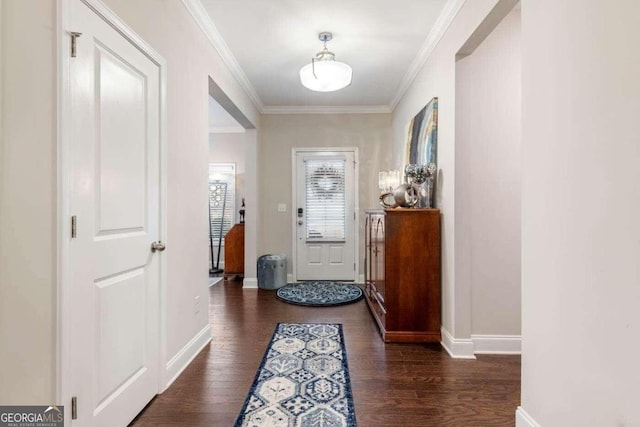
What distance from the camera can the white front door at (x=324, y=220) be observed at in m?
4.92

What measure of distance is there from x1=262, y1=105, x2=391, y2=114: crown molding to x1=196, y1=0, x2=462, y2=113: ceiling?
2.32 ft

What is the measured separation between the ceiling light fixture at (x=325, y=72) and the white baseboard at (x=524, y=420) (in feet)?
Result: 8.72

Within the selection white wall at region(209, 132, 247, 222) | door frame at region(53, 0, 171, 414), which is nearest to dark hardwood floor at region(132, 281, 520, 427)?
door frame at region(53, 0, 171, 414)

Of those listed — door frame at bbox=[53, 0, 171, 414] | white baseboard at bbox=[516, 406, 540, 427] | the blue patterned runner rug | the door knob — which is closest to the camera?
door frame at bbox=[53, 0, 171, 414]

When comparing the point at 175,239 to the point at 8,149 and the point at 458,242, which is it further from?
the point at 458,242

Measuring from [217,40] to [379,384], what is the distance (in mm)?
3009

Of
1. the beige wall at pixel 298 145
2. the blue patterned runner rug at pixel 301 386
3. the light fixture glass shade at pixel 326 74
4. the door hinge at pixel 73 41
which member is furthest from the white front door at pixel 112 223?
the beige wall at pixel 298 145

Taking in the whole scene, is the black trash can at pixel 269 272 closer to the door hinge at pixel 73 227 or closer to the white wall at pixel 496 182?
the white wall at pixel 496 182

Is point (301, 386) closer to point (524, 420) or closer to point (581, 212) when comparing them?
point (524, 420)

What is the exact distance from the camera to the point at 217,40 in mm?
2789

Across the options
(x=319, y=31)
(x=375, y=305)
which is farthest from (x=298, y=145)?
(x=375, y=305)

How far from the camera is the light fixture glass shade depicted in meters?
2.76

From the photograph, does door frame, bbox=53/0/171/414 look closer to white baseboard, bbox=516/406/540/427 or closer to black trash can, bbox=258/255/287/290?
white baseboard, bbox=516/406/540/427

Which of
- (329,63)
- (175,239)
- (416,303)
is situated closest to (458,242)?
(416,303)
